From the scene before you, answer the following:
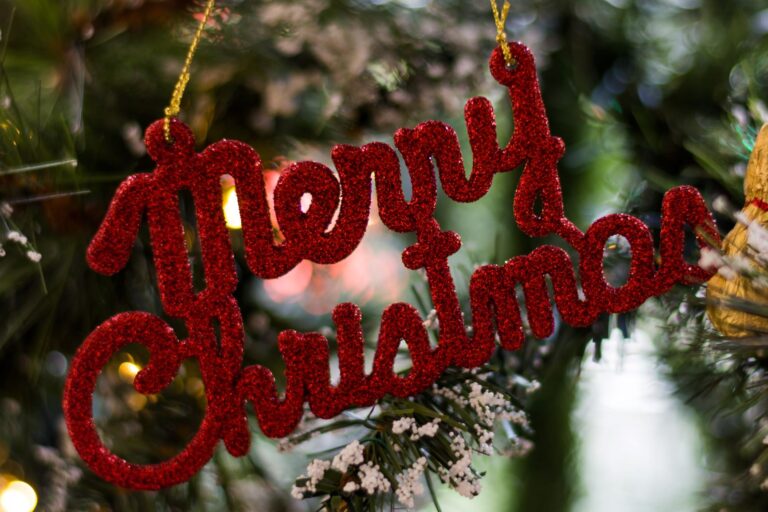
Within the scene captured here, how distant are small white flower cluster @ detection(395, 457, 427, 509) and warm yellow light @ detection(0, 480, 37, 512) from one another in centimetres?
30

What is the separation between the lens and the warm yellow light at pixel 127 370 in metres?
0.60

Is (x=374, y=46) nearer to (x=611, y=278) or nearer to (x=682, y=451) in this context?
(x=611, y=278)

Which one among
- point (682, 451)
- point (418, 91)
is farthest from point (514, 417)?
point (682, 451)

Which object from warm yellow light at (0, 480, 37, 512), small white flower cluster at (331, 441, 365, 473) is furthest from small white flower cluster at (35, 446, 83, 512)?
small white flower cluster at (331, 441, 365, 473)

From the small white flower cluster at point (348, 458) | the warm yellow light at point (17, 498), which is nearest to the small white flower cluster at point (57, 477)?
the warm yellow light at point (17, 498)

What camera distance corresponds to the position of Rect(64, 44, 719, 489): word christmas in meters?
0.46

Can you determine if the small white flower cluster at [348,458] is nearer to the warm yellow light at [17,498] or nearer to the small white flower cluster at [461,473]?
the small white flower cluster at [461,473]

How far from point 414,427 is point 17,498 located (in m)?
0.33

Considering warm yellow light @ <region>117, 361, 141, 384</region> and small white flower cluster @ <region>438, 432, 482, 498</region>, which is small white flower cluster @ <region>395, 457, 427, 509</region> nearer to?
small white flower cluster @ <region>438, 432, 482, 498</region>

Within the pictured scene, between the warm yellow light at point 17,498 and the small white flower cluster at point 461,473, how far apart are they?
32cm

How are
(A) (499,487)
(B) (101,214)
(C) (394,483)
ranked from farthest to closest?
(A) (499,487), (B) (101,214), (C) (394,483)

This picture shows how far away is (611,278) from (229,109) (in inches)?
12.8

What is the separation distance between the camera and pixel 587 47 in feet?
2.05

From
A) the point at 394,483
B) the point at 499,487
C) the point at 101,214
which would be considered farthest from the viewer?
the point at 499,487
